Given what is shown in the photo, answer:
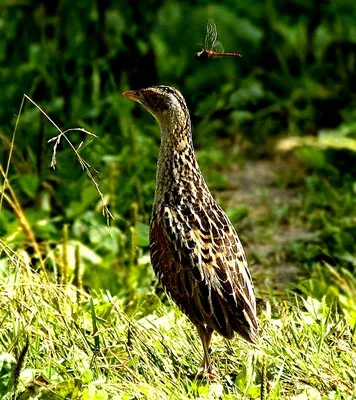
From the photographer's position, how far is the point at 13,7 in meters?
8.70

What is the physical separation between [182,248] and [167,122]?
0.64 m

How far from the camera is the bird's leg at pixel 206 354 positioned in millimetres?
4602

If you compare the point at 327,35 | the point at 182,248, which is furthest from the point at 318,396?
the point at 327,35

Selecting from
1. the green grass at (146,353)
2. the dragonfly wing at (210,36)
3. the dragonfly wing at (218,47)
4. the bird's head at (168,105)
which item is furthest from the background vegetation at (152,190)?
the dragonfly wing at (210,36)

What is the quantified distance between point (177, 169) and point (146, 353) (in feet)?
2.68

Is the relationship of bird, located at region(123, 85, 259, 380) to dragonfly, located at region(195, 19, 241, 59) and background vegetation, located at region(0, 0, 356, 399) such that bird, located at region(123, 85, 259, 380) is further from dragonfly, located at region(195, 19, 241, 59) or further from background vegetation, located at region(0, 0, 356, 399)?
dragonfly, located at region(195, 19, 241, 59)

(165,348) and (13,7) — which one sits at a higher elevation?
(13,7)

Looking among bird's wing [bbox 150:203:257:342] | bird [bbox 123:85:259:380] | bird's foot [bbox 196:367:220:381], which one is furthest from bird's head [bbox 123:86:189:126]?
bird's foot [bbox 196:367:220:381]

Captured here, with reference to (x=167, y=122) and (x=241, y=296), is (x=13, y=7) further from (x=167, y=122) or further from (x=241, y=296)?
(x=241, y=296)

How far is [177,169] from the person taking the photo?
15.7 feet

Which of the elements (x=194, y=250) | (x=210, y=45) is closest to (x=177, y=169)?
(x=194, y=250)

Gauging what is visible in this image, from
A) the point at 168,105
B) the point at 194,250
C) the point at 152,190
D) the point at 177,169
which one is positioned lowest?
the point at 152,190

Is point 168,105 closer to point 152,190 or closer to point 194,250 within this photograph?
point 194,250

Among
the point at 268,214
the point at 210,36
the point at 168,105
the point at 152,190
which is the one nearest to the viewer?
the point at 168,105
